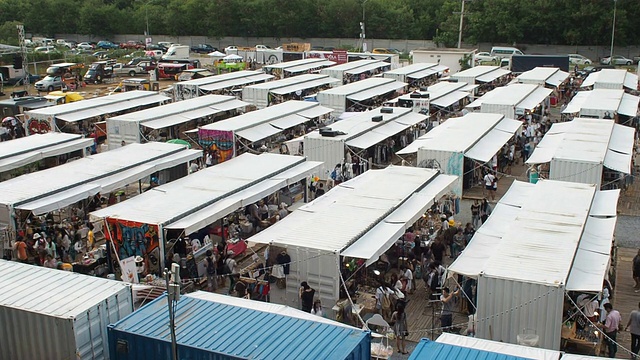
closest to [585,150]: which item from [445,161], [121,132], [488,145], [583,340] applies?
[488,145]

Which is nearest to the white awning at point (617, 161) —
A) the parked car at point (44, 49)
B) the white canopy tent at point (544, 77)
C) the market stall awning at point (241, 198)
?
the market stall awning at point (241, 198)

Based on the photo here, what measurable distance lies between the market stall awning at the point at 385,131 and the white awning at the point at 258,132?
360cm

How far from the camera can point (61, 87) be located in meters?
42.8

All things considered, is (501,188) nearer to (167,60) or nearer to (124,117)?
(124,117)

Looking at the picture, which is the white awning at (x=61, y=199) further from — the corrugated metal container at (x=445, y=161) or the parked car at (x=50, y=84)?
the parked car at (x=50, y=84)

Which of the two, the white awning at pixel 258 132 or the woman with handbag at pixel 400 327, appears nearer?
the woman with handbag at pixel 400 327

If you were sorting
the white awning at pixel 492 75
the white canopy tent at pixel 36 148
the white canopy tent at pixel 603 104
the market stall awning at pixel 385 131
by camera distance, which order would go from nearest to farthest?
the white canopy tent at pixel 36 148 < the market stall awning at pixel 385 131 < the white canopy tent at pixel 603 104 < the white awning at pixel 492 75

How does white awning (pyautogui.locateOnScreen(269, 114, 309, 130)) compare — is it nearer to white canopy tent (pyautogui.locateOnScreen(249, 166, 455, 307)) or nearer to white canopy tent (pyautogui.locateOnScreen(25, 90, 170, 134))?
white canopy tent (pyautogui.locateOnScreen(25, 90, 170, 134))

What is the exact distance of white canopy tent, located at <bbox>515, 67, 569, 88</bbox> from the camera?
3735 centimetres

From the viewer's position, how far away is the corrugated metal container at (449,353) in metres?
8.53

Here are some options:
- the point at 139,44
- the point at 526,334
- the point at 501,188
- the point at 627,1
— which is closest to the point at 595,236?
the point at 526,334

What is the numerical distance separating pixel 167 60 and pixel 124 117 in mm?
27116

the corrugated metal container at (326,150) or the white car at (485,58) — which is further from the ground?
the white car at (485,58)

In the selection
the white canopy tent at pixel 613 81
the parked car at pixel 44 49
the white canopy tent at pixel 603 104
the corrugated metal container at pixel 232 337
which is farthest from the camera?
the parked car at pixel 44 49
